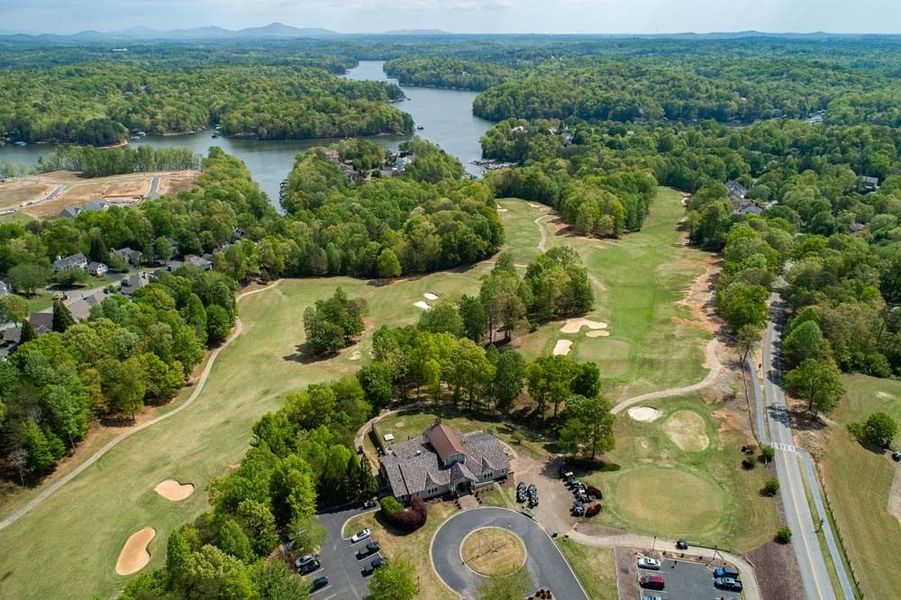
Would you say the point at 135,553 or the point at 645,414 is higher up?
the point at 645,414

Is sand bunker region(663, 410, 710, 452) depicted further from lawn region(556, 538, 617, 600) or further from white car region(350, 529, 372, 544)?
white car region(350, 529, 372, 544)

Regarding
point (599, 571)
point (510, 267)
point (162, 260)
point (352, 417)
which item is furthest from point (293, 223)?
point (599, 571)

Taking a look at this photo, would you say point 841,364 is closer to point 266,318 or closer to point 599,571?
point 599,571

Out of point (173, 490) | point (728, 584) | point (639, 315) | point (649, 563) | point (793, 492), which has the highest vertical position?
point (728, 584)

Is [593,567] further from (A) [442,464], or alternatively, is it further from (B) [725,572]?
(A) [442,464]

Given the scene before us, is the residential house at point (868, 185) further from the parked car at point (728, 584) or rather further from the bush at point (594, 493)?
the parked car at point (728, 584)

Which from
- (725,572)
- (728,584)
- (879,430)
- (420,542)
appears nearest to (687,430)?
(879,430)
